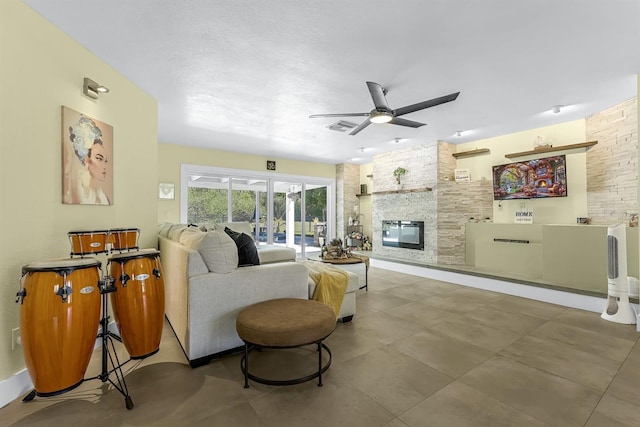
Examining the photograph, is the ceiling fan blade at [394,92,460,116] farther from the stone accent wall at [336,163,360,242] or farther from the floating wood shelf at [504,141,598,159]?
the stone accent wall at [336,163,360,242]

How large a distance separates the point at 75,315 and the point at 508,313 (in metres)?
4.35

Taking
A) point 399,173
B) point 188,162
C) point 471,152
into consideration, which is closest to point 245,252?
point 188,162

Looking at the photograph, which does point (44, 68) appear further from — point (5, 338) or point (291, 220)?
point (291, 220)

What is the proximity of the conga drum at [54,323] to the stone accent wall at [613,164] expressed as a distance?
6131mm

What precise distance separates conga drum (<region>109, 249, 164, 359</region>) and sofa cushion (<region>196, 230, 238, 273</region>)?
0.42 m

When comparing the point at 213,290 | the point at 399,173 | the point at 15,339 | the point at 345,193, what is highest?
the point at 399,173

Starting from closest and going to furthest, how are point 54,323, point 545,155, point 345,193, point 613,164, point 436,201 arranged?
point 54,323, point 613,164, point 545,155, point 436,201, point 345,193

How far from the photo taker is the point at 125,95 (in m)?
3.11

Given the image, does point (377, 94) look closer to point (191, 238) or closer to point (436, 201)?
point (191, 238)

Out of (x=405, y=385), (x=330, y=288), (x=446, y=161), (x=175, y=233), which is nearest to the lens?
(x=405, y=385)

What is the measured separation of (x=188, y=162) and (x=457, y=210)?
5.90 m

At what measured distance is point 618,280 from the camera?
10.8 ft

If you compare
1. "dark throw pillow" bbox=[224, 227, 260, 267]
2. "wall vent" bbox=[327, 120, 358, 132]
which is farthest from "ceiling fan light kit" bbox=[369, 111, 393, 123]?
"dark throw pillow" bbox=[224, 227, 260, 267]

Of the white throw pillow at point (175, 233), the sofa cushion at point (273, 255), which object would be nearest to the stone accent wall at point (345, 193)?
the sofa cushion at point (273, 255)
